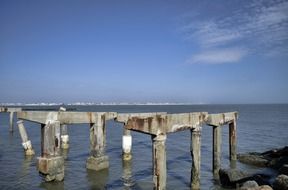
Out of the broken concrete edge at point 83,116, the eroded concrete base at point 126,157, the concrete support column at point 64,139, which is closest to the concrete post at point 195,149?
the broken concrete edge at point 83,116

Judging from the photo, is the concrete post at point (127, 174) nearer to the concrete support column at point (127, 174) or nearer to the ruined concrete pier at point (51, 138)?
the concrete support column at point (127, 174)

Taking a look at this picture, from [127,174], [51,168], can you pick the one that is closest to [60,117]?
[51,168]

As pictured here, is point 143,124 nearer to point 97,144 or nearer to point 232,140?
point 97,144

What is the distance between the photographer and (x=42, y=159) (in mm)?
12492

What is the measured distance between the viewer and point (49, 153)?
1259 cm

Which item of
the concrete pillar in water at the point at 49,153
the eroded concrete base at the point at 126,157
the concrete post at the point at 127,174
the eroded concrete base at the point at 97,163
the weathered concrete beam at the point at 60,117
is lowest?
the concrete post at the point at 127,174

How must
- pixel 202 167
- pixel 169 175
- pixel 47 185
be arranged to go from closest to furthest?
1. pixel 47 185
2. pixel 169 175
3. pixel 202 167

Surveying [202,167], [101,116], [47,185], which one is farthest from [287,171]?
[47,185]

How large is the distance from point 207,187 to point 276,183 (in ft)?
9.41

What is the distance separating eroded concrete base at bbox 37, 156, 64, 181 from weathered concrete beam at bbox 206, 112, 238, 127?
6.63 m

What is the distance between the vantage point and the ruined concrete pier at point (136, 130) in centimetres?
978

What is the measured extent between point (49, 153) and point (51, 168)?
64 centimetres

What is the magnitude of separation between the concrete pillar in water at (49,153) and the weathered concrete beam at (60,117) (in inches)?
10.1

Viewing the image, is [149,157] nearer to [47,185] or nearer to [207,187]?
[207,187]
